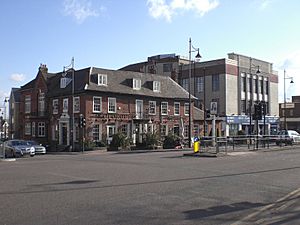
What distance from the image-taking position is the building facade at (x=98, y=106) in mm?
45562

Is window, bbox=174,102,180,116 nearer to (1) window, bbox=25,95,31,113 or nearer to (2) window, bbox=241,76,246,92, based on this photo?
(1) window, bbox=25,95,31,113

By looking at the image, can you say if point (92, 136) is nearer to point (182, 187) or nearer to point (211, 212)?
point (182, 187)

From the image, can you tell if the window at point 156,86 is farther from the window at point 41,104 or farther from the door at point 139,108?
the window at point 41,104

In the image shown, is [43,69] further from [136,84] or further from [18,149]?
[18,149]

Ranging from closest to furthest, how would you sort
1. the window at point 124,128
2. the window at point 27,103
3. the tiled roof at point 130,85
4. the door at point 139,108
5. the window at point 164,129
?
the tiled roof at point 130,85
the window at point 124,128
the door at point 139,108
the window at point 164,129
the window at point 27,103

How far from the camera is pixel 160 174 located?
16578 mm

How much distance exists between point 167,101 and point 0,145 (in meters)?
25.7

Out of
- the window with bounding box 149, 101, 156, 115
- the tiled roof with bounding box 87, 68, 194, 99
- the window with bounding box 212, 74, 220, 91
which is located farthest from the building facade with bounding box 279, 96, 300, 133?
the window with bounding box 149, 101, 156, 115

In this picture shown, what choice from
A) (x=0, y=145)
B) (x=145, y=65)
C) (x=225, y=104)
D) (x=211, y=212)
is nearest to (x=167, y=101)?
(x=225, y=104)

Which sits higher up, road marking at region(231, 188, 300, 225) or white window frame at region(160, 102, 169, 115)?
white window frame at region(160, 102, 169, 115)

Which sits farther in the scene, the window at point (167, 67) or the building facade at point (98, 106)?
the window at point (167, 67)

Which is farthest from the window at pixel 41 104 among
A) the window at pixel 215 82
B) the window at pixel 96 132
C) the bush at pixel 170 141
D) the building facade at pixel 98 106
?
the window at pixel 215 82

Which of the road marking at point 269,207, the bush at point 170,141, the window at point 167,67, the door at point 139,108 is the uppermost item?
the window at point 167,67

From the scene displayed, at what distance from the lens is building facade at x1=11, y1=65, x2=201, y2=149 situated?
1794 inches
